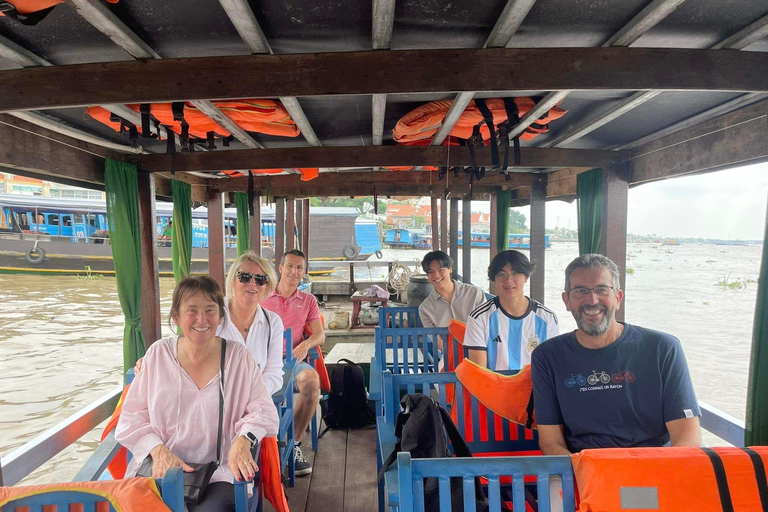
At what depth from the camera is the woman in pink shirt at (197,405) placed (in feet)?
5.42

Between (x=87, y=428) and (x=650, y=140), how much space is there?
4437 millimetres

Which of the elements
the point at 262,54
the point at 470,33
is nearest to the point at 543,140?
the point at 470,33

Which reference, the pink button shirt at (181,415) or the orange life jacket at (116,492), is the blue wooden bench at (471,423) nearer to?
the pink button shirt at (181,415)

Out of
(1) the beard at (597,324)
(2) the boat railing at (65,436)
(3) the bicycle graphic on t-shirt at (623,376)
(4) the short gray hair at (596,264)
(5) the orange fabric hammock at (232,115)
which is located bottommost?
(2) the boat railing at (65,436)

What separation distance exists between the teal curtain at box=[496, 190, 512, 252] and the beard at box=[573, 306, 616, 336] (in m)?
5.22

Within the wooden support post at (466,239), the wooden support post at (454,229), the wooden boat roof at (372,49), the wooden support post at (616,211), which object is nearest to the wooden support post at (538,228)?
the wooden support post at (616,211)

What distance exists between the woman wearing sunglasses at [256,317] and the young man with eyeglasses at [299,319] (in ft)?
2.06

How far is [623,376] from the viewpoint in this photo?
1569mm

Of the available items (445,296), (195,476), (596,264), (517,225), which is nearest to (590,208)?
(445,296)

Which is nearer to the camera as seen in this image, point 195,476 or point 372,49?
point 195,476

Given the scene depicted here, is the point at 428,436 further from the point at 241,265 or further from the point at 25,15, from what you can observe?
the point at 25,15

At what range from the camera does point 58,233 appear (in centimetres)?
1808

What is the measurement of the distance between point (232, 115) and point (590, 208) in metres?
3.34

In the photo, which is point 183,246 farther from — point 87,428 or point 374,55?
point 374,55
